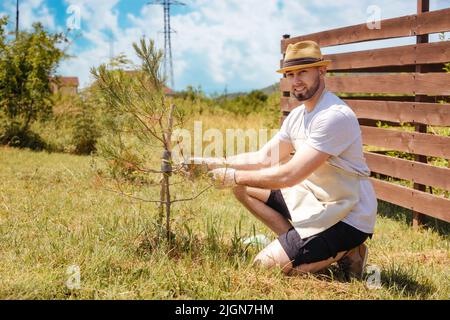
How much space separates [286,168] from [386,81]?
2.76 meters

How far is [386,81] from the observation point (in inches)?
220

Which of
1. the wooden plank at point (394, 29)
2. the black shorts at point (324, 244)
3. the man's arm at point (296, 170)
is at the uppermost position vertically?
the wooden plank at point (394, 29)

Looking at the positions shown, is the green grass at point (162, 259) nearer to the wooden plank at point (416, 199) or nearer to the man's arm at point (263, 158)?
the wooden plank at point (416, 199)

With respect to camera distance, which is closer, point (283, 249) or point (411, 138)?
point (283, 249)

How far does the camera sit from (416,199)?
521 cm

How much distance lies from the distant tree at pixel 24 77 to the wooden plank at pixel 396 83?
22.2 feet

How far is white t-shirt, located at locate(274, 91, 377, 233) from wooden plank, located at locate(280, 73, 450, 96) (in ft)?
5.98

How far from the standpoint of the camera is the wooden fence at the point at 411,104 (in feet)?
15.9

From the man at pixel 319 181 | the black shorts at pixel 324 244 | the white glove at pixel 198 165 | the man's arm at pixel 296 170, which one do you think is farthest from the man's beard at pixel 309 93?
the black shorts at pixel 324 244

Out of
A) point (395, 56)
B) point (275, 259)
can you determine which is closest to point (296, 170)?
point (275, 259)

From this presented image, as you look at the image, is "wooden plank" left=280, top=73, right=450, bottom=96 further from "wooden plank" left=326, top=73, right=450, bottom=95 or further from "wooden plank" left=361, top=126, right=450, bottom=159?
"wooden plank" left=361, top=126, right=450, bottom=159

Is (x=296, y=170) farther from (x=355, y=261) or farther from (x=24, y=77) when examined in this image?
(x=24, y=77)

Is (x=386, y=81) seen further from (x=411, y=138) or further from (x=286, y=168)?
(x=286, y=168)
